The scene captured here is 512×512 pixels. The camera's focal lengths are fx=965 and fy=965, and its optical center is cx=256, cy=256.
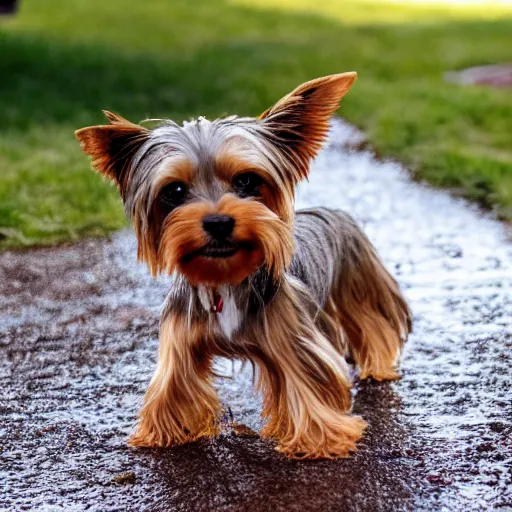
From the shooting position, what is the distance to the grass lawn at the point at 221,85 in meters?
9.61

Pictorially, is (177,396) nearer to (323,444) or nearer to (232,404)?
(232,404)

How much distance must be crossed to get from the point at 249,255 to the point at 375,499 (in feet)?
3.76

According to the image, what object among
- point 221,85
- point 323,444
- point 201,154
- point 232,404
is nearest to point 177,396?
point 232,404

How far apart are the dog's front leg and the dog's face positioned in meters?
0.39

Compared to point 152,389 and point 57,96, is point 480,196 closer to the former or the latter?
point 152,389

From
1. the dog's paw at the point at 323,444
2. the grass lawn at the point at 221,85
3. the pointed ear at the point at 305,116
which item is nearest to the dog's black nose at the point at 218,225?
the pointed ear at the point at 305,116

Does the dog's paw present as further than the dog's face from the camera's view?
Yes

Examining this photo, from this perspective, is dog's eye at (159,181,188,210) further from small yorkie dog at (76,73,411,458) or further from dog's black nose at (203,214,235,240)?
dog's black nose at (203,214,235,240)

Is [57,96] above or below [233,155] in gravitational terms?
below

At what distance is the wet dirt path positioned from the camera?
163 inches

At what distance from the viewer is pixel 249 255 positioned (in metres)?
4.08

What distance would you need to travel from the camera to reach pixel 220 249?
400cm

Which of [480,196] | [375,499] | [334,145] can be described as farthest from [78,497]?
[334,145]

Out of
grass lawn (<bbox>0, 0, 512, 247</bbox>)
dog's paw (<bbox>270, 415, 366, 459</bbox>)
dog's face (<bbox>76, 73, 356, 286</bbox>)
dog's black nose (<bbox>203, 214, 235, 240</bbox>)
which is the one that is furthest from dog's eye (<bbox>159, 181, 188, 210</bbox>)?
grass lawn (<bbox>0, 0, 512, 247</bbox>)
